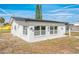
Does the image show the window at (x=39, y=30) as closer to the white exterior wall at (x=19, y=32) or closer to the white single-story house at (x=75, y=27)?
the white exterior wall at (x=19, y=32)

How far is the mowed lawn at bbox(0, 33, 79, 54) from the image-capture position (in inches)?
143

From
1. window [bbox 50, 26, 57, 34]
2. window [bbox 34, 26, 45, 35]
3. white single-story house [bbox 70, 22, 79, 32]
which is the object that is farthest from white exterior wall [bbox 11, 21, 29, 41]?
white single-story house [bbox 70, 22, 79, 32]

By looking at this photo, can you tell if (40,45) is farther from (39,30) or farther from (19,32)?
(19,32)

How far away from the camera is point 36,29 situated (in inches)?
144

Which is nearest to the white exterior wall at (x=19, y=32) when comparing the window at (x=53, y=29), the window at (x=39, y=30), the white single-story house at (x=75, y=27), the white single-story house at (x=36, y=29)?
the white single-story house at (x=36, y=29)

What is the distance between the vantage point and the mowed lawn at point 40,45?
3631mm

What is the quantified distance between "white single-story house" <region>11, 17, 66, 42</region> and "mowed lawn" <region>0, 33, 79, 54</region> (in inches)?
2.6

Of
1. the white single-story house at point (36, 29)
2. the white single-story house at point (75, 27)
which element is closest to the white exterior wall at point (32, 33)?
the white single-story house at point (36, 29)

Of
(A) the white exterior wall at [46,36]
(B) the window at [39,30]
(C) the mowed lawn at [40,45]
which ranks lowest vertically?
(C) the mowed lawn at [40,45]

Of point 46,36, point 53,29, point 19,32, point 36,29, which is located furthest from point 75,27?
point 19,32

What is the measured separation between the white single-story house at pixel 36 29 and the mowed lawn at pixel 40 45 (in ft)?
0.22

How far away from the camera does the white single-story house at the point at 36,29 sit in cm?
364

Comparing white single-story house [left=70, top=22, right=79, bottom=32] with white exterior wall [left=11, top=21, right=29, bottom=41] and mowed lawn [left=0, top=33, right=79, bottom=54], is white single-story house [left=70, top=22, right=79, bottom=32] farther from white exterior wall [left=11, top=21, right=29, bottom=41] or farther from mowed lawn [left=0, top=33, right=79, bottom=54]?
white exterior wall [left=11, top=21, right=29, bottom=41]

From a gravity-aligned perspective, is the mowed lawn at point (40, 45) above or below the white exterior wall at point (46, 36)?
below
